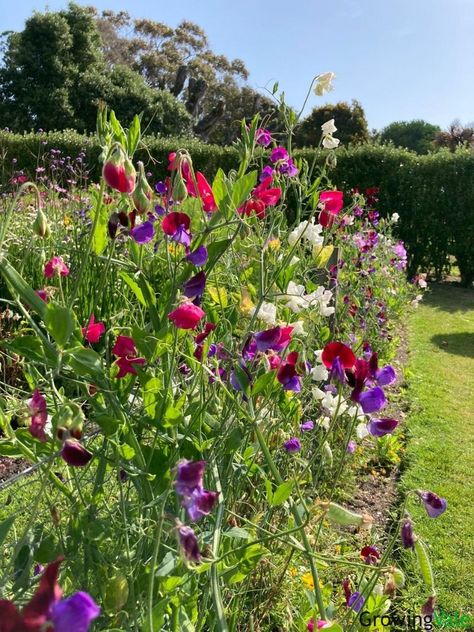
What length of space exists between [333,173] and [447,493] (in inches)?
332

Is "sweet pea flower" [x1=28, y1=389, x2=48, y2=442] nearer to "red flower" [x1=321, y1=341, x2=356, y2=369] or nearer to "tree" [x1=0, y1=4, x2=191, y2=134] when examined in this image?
"red flower" [x1=321, y1=341, x2=356, y2=369]

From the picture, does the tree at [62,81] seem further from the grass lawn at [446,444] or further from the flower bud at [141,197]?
the flower bud at [141,197]

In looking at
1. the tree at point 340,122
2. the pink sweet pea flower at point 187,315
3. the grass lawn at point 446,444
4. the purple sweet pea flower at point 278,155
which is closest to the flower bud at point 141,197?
the pink sweet pea flower at point 187,315

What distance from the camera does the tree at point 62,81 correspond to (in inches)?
695

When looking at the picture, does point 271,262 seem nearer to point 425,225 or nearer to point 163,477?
point 163,477

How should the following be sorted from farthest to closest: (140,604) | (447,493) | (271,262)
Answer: (447,493) < (271,262) < (140,604)

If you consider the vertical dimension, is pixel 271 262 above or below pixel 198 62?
below

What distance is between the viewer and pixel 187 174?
109cm

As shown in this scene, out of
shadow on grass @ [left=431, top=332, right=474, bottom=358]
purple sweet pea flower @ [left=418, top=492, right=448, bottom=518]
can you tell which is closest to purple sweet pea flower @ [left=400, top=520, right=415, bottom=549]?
purple sweet pea flower @ [left=418, top=492, right=448, bottom=518]

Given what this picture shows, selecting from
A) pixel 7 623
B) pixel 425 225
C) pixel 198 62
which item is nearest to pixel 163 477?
pixel 7 623

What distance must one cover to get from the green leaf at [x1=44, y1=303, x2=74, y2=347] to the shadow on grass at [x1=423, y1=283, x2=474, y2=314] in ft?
25.4

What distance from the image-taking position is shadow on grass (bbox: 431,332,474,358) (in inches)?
233

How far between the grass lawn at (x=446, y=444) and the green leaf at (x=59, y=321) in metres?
1.95

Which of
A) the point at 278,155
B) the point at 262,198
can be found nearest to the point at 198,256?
the point at 262,198
